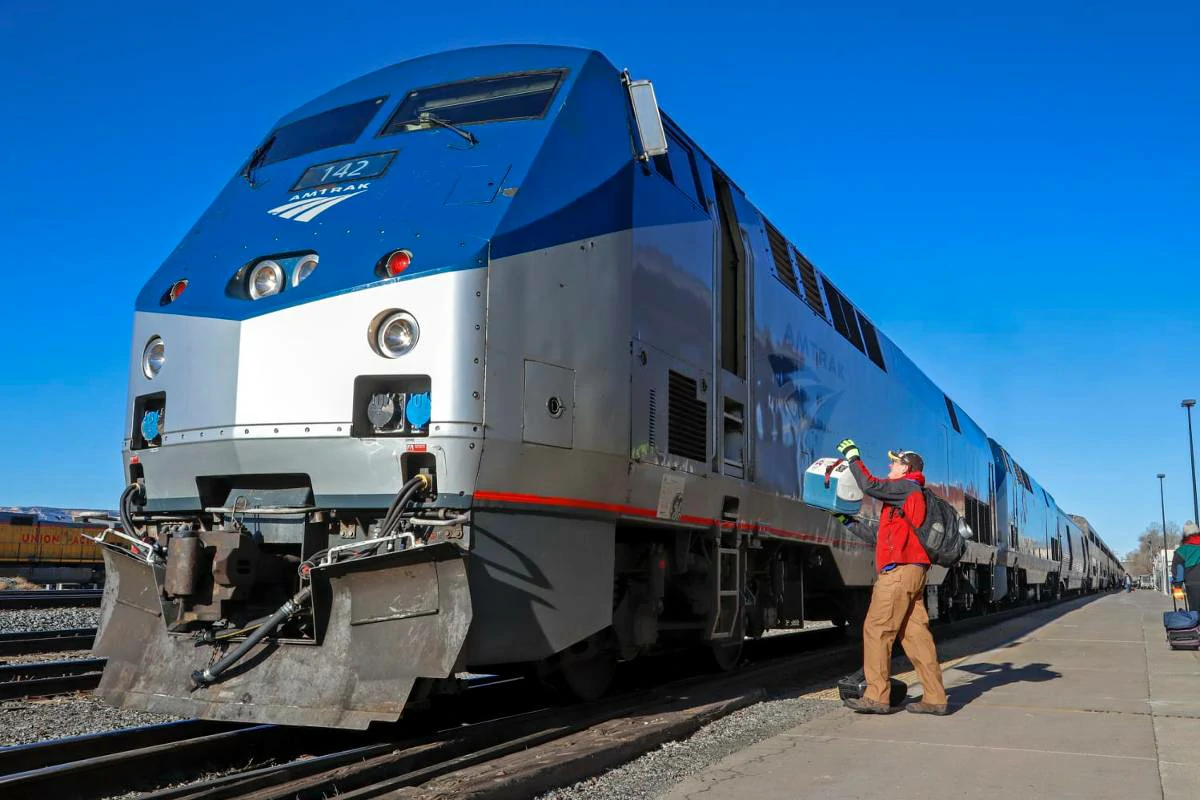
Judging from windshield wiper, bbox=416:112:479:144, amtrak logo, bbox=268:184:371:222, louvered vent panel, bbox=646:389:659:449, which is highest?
windshield wiper, bbox=416:112:479:144

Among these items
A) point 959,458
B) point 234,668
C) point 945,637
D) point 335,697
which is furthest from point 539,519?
point 959,458

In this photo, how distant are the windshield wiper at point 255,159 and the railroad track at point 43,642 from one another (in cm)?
565

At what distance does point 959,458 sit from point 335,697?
1461 centimetres

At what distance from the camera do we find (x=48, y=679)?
282 inches

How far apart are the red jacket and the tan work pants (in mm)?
87

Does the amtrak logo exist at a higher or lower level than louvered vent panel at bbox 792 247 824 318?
lower

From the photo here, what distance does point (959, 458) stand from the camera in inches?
675

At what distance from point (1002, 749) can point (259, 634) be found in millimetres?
3900

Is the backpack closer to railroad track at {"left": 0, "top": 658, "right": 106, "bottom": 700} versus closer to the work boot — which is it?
the work boot

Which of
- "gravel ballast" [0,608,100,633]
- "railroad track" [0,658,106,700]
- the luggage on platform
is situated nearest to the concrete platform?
the luggage on platform

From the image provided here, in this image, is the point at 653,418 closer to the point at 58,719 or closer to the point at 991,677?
the point at 58,719

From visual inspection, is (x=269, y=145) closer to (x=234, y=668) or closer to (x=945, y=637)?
(x=234, y=668)

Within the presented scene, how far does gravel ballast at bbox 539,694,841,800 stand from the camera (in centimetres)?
452

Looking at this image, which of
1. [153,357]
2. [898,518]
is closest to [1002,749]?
[898,518]
